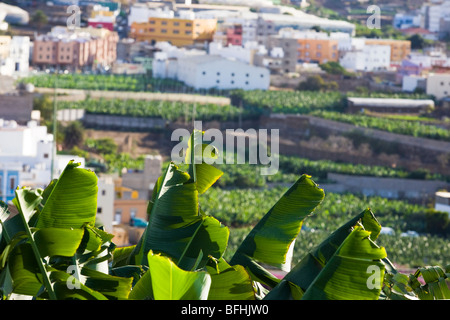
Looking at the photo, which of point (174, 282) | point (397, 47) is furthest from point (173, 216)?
point (397, 47)

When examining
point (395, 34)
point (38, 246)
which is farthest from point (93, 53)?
point (38, 246)

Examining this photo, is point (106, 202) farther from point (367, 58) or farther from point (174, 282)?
point (367, 58)

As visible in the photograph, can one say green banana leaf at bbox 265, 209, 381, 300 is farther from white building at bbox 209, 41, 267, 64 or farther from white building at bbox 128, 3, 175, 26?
white building at bbox 128, 3, 175, 26

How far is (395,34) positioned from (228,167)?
43.2 ft

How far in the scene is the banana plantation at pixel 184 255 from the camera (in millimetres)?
1301

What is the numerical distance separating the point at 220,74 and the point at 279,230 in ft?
55.1

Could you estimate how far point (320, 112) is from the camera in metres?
16.4

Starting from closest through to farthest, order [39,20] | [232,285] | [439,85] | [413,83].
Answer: [232,285] < [439,85] < [413,83] < [39,20]

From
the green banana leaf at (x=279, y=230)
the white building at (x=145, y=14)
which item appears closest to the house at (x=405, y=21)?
the white building at (x=145, y=14)

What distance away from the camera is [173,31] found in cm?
2242

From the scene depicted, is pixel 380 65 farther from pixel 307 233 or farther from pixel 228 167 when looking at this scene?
pixel 307 233

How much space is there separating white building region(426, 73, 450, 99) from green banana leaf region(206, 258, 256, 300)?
1688 cm

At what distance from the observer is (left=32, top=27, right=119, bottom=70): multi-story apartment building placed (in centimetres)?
1881

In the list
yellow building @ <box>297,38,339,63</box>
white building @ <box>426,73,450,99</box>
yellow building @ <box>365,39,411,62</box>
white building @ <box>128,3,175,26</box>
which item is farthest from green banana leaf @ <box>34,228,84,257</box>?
yellow building @ <box>365,39,411,62</box>
